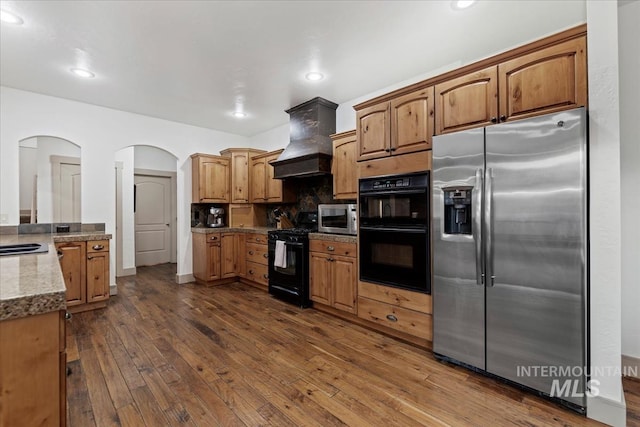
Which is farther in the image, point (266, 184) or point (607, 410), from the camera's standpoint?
point (266, 184)

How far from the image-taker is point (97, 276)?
3.70 m

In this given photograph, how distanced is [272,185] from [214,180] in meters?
1.07

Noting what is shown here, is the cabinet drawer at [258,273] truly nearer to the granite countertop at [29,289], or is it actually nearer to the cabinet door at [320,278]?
the cabinet door at [320,278]

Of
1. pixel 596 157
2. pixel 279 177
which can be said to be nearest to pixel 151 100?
pixel 279 177

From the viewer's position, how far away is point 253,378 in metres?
2.14

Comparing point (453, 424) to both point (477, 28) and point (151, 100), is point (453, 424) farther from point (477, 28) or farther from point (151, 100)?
point (151, 100)

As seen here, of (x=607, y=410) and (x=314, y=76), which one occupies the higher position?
(x=314, y=76)

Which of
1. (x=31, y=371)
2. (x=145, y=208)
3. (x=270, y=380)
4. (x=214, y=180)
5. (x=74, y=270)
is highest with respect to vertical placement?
(x=214, y=180)

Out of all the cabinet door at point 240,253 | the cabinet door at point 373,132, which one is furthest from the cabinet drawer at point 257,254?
the cabinet door at point 373,132

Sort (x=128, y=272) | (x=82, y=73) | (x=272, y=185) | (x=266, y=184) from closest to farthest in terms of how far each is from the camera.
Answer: (x=82, y=73) < (x=272, y=185) < (x=266, y=184) < (x=128, y=272)

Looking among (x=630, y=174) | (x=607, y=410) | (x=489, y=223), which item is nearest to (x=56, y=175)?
(x=489, y=223)

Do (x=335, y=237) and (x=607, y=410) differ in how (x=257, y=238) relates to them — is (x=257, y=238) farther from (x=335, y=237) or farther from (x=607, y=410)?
(x=607, y=410)

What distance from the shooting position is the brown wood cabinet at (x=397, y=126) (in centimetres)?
253

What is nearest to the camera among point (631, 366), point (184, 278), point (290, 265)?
point (631, 366)
